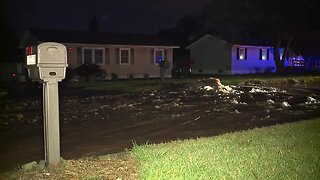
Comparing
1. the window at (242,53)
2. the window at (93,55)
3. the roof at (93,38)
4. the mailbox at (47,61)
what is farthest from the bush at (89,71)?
the mailbox at (47,61)

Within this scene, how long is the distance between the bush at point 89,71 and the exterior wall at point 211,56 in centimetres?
1443

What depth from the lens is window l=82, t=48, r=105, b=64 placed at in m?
29.2

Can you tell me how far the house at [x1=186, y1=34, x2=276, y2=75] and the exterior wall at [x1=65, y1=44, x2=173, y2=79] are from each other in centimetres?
809

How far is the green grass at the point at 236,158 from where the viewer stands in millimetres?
5312

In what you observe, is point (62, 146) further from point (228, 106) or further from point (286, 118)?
point (228, 106)

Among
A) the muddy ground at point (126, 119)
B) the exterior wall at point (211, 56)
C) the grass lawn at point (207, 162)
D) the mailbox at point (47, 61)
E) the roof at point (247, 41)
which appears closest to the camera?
the grass lawn at point (207, 162)

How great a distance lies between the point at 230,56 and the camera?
128ft

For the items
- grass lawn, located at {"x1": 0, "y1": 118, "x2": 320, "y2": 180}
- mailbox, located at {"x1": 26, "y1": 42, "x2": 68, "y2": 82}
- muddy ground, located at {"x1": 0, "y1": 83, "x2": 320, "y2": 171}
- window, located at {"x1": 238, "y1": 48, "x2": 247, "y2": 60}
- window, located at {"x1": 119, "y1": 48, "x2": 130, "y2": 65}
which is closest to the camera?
grass lawn, located at {"x1": 0, "y1": 118, "x2": 320, "y2": 180}

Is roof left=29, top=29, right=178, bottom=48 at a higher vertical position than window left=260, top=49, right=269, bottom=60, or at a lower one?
higher

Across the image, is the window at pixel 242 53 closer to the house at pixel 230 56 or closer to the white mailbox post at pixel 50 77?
the house at pixel 230 56

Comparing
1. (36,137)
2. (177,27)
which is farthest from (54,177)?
(177,27)

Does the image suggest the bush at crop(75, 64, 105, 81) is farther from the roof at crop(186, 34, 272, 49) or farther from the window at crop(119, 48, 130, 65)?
the roof at crop(186, 34, 272, 49)

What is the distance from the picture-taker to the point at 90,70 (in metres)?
27.7

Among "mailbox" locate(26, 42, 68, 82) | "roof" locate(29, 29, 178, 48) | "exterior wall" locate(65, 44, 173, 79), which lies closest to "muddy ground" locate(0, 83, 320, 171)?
"mailbox" locate(26, 42, 68, 82)
